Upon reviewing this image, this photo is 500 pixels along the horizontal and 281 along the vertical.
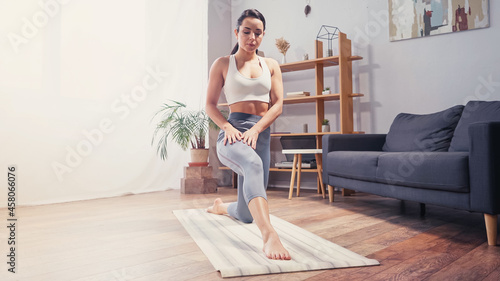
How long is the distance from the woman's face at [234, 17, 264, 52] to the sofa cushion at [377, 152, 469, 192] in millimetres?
1078

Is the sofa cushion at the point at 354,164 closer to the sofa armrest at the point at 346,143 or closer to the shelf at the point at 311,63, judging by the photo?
the sofa armrest at the point at 346,143

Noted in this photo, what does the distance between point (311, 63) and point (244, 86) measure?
2.56 metres

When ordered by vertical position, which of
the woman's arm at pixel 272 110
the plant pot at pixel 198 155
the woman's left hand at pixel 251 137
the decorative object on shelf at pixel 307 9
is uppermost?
the decorative object on shelf at pixel 307 9

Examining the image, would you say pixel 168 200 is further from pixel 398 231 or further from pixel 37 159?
pixel 398 231

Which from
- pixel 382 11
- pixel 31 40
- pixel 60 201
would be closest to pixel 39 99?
pixel 31 40

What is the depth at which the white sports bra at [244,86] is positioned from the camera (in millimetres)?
1729

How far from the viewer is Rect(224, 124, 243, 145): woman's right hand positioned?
5.41 feet

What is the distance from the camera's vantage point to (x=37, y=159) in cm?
316

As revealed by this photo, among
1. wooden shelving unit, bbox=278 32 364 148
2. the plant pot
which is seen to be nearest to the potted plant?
the plant pot

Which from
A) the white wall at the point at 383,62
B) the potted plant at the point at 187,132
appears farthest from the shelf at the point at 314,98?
the potted plant at the point at 187,132

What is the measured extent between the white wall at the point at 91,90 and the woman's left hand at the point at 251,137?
235 centimetres

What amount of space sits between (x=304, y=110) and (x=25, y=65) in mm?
2911

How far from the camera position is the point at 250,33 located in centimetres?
170

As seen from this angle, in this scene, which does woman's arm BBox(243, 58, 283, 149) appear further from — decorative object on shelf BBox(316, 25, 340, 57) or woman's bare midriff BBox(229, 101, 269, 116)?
decorative object on shelf BBox(316, 25, 340, 57)
